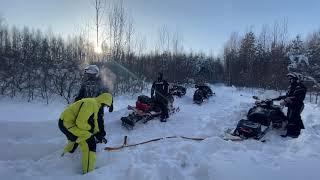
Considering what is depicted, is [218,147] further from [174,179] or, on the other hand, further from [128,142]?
[128,142]

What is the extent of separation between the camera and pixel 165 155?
22.6 feet

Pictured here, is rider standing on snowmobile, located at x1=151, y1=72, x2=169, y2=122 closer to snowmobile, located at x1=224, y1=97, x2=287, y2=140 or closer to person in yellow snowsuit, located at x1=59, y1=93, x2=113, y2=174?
snowmobile, located at x1=224, y1=97, x2=287, y2=140

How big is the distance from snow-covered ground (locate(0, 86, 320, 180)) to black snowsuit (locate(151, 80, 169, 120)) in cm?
58

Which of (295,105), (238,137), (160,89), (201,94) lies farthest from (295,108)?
(201,94)

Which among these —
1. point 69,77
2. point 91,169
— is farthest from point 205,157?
point 69,77

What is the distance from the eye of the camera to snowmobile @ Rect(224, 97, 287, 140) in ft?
27.7

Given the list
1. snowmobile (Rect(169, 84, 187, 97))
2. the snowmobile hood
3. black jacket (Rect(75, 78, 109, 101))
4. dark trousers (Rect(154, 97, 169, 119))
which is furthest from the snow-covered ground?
snowmobile (Rect(169, 84, 187, 97))

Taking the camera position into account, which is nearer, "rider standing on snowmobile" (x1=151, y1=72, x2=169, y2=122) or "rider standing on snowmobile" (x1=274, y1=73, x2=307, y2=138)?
"rider standing on snowmobile" (x1=274, y1=73, x2=307, y2=138)

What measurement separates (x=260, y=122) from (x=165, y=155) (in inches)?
134

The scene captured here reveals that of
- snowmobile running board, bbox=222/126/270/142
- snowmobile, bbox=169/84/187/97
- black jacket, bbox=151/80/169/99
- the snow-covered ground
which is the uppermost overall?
black jacket, bbox=151/80/169/99

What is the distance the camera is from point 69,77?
59.5 feet

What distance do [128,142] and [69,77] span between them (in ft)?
35.6

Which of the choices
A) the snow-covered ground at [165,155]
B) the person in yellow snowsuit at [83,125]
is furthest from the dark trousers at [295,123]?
the person in yellow snowsuit at [83,125]

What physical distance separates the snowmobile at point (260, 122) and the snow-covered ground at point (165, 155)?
1.04 ft
